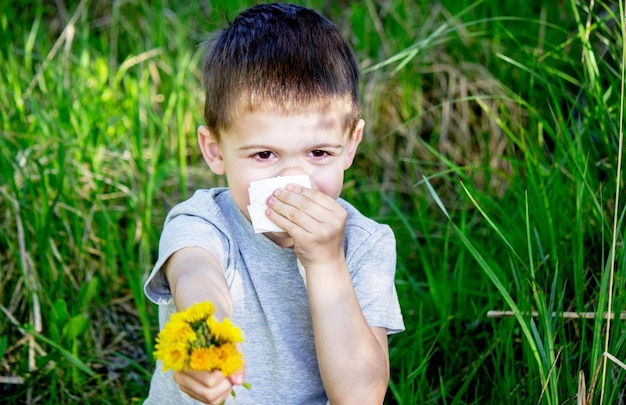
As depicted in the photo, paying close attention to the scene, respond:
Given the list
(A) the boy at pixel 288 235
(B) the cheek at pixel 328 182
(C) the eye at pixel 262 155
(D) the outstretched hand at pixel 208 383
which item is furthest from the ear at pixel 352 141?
(D) the outstretched hand at pixel 208 383

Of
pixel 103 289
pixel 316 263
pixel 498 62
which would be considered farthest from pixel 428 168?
pixel 316 263

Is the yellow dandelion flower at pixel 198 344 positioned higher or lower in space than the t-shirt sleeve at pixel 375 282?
higher

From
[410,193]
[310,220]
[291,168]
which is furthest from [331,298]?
[410,193]

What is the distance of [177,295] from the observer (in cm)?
157

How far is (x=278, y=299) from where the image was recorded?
1.90m

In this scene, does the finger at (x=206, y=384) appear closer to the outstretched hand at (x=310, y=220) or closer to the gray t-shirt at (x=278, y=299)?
the outstretched hand at (x=310, y=220)

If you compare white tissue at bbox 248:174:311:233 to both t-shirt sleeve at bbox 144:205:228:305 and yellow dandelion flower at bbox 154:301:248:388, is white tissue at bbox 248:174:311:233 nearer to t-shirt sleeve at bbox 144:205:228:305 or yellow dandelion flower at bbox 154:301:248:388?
t-shirt sleeve at bbox 144:205:228:305

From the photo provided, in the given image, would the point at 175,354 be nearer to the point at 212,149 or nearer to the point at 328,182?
the point at 328,182

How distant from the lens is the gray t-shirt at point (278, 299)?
6.15 feet

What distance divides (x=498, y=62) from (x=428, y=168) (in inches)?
19.0

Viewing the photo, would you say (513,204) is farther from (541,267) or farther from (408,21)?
(408,21)

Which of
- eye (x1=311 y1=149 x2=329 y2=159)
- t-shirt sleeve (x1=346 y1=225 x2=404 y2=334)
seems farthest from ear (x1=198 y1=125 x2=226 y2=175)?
t-shirt sleeve (x1=346 y1=225 x2=404 y2=334)

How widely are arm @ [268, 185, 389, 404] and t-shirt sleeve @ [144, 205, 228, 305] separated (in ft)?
0.61

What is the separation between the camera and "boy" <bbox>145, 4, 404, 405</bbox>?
5.60 ft
